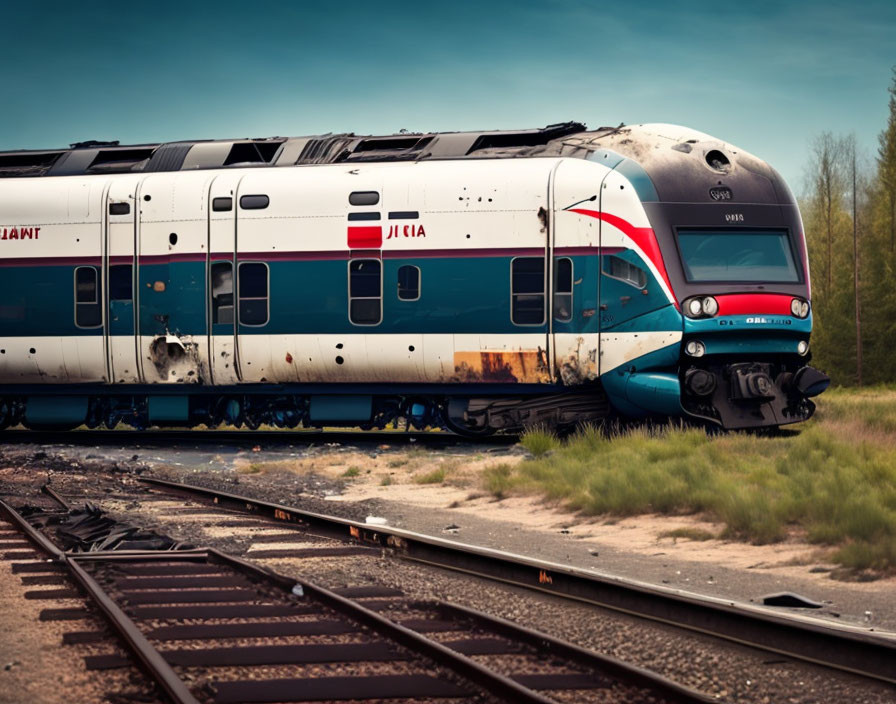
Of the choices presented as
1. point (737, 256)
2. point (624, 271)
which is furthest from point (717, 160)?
point (624, 271)

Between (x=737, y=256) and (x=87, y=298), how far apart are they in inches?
383

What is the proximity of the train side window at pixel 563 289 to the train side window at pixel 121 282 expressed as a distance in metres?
6.46

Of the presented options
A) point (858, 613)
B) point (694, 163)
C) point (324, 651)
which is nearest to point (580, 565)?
point (858, 613)

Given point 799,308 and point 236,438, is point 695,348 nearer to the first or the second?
point 799,308

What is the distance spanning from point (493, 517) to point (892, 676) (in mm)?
6648

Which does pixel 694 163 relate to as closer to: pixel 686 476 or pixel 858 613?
pixel 686 476

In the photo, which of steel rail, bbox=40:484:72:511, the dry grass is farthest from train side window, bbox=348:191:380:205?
steel rail, bbox=40:484:72:511

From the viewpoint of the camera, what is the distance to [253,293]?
18.0 metres

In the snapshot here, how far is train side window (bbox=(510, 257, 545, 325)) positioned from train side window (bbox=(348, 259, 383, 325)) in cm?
194

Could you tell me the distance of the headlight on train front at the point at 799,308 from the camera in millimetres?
16266

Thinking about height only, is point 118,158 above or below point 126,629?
above

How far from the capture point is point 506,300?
1705 cm

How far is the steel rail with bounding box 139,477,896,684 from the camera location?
608 centimetres

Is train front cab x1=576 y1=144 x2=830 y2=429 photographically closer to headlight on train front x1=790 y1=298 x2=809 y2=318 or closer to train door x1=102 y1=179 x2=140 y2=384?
headlight on train front x1=790 y1=298 x2=809 y2=318
